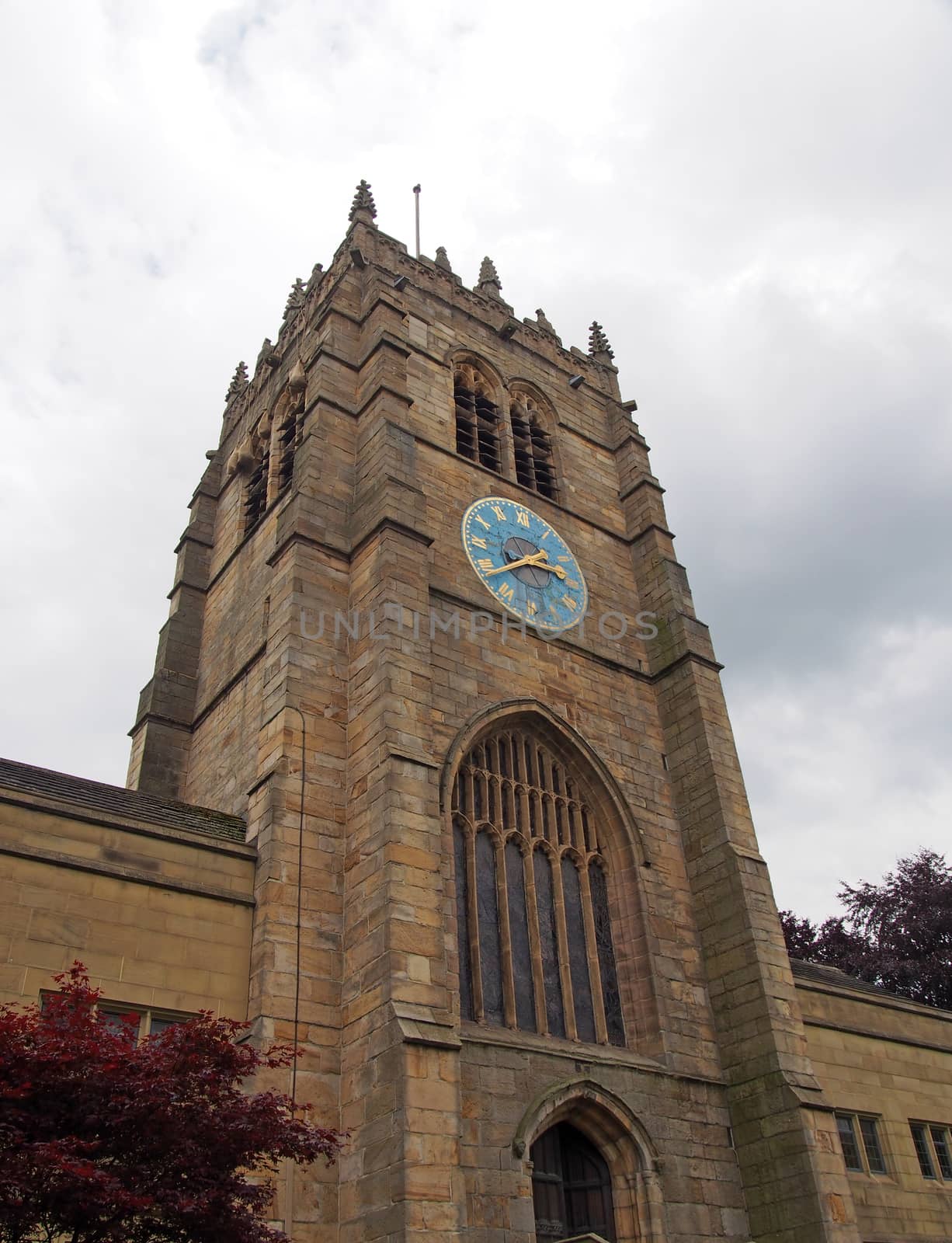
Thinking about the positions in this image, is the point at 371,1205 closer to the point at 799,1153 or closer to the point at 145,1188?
the point at 145,1188

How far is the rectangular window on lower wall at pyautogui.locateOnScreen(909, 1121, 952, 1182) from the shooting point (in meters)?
17.8

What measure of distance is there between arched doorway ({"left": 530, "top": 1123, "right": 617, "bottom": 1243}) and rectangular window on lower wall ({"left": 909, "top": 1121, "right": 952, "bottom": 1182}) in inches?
268

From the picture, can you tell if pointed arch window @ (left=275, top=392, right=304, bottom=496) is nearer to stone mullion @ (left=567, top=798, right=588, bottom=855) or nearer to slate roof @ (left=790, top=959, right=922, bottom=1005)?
stone mullion @ (left=567, top=798, right=588, bottom=855)

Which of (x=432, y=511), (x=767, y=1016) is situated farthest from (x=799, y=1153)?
(x=432, y=511)

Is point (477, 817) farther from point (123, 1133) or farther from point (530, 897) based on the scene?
point (123, 1133)

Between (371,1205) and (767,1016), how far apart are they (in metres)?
6.95

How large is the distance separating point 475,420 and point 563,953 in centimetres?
1135

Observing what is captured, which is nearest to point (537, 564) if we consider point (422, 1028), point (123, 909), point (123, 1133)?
point (422, 1028)

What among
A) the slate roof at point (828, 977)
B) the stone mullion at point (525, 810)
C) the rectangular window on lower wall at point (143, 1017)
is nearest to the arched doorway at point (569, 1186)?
the stone mullion at point (525, 810)

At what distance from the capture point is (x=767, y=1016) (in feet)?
51.3

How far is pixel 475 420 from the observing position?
22.4 m

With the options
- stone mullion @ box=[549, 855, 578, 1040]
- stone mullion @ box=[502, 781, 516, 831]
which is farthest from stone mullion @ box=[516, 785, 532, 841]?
stone mullion @ box=[549, 855, 578, 1040]

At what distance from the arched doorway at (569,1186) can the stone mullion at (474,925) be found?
6.03ft

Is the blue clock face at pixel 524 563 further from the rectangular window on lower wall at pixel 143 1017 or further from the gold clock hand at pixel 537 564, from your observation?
the rectangular window on lower wall at pixel 143 1017
